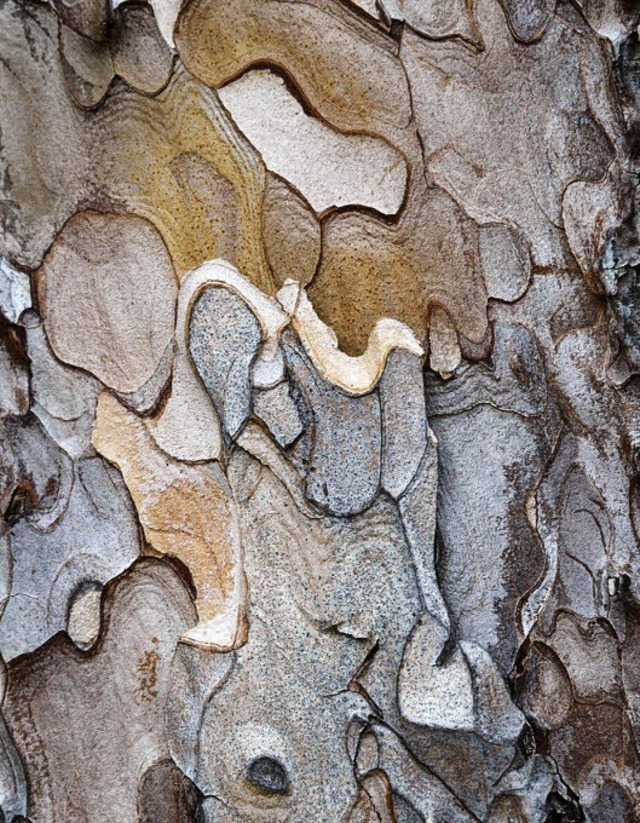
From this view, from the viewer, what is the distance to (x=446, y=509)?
2.94ft

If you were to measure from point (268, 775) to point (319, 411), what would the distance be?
0.42 metres

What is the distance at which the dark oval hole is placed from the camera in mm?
866

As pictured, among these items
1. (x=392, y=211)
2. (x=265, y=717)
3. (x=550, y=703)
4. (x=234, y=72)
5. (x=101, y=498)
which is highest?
(x=234, y=72)

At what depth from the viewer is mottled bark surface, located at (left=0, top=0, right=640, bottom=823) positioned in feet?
2.78

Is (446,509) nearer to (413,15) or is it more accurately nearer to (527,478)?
(527,478)

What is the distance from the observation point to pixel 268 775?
2.85 feet

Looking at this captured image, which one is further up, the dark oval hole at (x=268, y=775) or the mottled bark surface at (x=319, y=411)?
the mottled bark surface at (x=319, y=411)

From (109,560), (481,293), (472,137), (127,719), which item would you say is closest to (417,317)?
(481,293)

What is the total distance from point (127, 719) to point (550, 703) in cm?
51

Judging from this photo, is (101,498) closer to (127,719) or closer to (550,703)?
(127,719)

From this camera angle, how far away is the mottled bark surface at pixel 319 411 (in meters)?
0.85

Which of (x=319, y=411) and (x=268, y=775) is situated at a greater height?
(x=319, y=411)

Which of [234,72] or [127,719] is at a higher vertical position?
[234,72]

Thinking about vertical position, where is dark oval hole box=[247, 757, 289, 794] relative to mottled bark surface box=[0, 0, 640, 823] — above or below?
below
